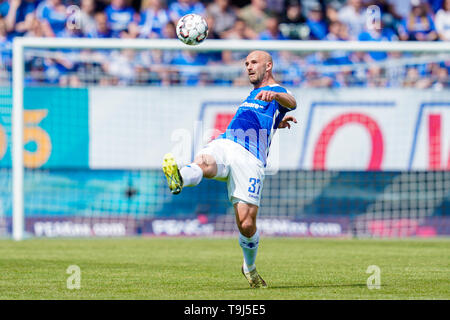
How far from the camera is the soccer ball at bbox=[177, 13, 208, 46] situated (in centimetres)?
1287

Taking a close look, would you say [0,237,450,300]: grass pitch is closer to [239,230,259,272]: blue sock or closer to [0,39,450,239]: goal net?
[239,230,259,272]: blue sock

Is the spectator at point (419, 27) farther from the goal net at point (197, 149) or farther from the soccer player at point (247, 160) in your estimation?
the soccer player at point (247, 160)

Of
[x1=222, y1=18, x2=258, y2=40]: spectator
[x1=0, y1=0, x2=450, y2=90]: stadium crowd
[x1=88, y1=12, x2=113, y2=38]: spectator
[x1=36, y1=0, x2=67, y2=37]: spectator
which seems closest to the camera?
[x1=0, y1=0, x2=450, y2=90]: stadium crowd

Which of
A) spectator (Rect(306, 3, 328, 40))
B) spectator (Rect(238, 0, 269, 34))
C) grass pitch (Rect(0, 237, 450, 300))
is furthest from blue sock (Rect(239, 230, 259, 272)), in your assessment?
spectator (Rect(238, 0, 269, 34))

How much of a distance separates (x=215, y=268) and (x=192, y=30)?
329 centimetres

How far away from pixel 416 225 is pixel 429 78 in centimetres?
322

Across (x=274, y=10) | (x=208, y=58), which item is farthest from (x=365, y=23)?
(x=208, y=58)

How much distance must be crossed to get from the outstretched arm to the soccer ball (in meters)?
3.10

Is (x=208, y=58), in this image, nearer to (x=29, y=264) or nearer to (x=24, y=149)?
(x=24, y=149)

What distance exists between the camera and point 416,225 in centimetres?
2006

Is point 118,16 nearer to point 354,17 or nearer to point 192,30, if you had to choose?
point 354,17

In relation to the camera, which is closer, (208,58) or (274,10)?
(208,58)

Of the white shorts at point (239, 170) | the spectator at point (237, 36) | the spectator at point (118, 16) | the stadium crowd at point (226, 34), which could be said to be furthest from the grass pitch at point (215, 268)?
the spectator at point (118, 16)

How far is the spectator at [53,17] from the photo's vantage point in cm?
2133
